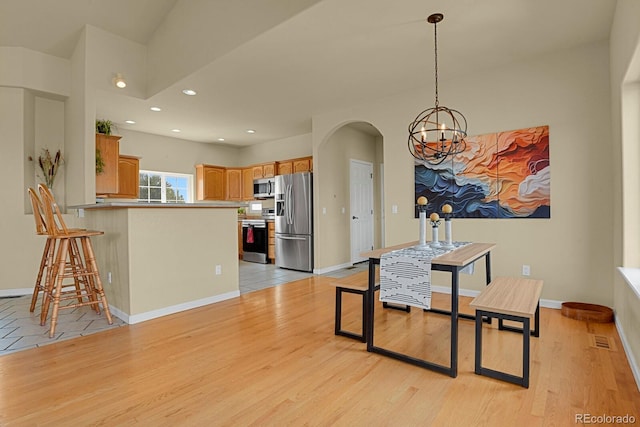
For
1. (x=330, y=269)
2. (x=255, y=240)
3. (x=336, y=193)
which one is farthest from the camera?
(x=255, y=240)

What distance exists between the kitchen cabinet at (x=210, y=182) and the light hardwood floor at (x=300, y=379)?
4583 millimetres

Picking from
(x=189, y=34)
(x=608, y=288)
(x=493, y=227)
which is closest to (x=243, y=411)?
(x=493, y=227)

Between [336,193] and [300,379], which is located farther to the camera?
[336,193]

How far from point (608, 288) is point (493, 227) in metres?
1.14

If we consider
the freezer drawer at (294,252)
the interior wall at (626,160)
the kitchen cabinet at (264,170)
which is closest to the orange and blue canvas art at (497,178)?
the interior wall at (626,160)

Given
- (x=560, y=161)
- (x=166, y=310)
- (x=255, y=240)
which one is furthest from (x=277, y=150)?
(x=560, y=161)

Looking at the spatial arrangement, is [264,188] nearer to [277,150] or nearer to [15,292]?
[277,150]

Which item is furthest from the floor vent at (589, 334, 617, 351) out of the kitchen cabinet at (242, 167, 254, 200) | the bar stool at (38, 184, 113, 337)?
the kitchen cabinet at (242, 167, 254, 200)

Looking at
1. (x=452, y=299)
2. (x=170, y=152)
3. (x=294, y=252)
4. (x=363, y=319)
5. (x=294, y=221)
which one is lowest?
(x=363, y=319)

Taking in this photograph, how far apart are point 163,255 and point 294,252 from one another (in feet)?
9.12

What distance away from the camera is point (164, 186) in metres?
7.22

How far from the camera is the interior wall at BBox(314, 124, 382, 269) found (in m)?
5.64

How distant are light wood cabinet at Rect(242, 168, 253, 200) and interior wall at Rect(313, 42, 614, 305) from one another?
467 centimetres

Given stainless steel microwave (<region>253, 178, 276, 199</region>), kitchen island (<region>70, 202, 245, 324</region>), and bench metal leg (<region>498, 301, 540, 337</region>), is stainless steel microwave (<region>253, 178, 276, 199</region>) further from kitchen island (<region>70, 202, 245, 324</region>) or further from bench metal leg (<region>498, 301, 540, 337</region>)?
bench metal leg (<region>498, 301, 540, 337</region>)
